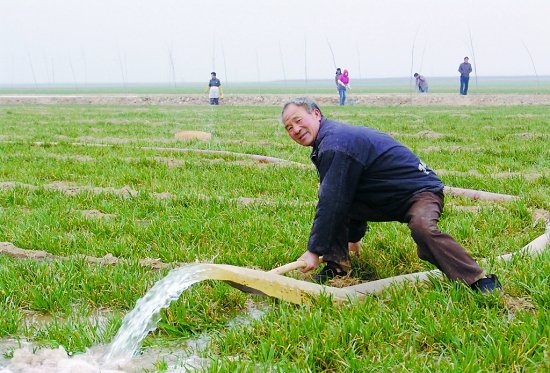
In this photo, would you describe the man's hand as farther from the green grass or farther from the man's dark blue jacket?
the green grass

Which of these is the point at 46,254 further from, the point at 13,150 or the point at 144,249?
the point at 13,150

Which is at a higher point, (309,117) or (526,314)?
(309,117)

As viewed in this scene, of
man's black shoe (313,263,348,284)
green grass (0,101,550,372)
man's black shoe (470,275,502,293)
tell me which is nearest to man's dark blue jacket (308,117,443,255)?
man's black shoe (313,263,348,284)

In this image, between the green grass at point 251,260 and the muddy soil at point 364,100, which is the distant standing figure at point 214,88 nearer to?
the muddy soil at point 364,100

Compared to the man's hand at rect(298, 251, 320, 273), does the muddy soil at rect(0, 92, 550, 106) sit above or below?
below

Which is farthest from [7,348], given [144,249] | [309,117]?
[309,117]

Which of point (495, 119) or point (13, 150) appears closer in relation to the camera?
point (13, 150)

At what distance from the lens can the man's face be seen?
Answer: 3.97 meters

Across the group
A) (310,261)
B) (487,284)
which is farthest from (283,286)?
(487,284)

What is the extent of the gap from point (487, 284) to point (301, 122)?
143 centimetres

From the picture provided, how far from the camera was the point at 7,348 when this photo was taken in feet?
10.7

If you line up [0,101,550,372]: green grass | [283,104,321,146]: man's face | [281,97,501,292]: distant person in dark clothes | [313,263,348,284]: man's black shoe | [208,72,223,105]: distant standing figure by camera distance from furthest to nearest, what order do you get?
[208,72,223,105]: distant standing figure → [313,263,348,284]: man's black shoe → [283,104,321,146]: man's face → [281,97,501,292]: distant person in dark clothes → [0,101,550,372]: green grass

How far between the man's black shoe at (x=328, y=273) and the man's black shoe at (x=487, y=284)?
3.12 ft

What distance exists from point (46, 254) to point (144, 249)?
743 millimetres
